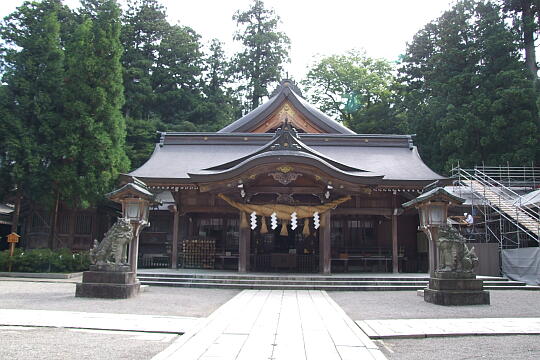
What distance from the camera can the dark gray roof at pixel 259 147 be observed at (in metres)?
17.4

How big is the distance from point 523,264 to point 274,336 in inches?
513

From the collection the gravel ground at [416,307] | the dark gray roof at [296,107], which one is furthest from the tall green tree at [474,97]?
the gravel ground at [416,307]

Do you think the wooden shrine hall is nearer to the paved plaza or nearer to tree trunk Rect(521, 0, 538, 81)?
the paved plaza

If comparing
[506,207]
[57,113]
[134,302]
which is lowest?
[134,302]

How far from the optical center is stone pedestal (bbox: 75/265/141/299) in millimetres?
9508

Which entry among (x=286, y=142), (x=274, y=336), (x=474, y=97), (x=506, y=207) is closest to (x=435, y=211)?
(x=286, y=142)

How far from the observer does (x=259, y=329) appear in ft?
20.3

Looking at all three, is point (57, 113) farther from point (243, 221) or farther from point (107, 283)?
point (107, 283)

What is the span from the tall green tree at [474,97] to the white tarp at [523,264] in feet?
34.6

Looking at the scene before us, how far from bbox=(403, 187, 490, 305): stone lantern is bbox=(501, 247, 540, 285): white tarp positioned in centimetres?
640

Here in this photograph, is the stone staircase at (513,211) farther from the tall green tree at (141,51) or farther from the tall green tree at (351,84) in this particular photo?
the tall green tree at (141,51)

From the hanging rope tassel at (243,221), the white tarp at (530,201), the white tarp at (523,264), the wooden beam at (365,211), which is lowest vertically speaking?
the white tarp at (523,264)

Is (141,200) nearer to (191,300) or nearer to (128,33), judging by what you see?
(191,300)

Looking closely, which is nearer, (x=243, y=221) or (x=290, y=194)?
(x=243, y=221)
